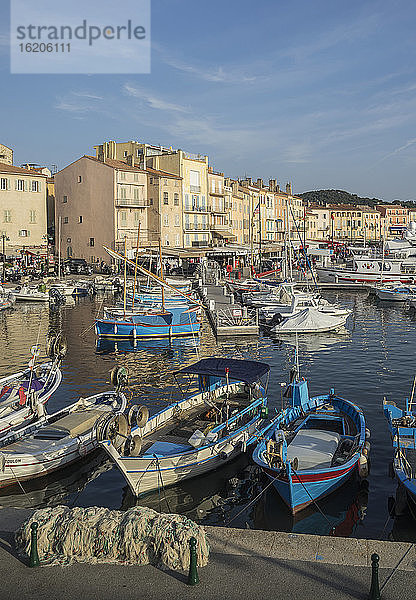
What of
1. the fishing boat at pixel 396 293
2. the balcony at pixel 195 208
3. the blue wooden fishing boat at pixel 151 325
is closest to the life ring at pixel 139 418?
the blue wooden fishing boat at pixel 151 325

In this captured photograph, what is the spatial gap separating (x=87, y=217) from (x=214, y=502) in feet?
235

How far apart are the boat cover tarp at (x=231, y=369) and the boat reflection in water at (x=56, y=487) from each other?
14.9 feet

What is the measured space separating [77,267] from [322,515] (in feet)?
229

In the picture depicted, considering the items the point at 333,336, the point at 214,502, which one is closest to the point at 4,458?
the point at 214,502

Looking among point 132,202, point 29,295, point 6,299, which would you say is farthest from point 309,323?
point 132,202

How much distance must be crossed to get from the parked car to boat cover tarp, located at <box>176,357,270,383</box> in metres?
60.4

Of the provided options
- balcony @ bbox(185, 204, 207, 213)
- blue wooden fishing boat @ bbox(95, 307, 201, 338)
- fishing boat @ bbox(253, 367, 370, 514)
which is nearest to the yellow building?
balcony @ bbox(185, 204, 207, 213)

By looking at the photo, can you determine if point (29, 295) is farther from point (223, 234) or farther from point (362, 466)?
point (362, 466)

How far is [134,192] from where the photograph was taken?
272 feet

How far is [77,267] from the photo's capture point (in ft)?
267

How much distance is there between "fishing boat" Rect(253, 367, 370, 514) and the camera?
51.0 feet

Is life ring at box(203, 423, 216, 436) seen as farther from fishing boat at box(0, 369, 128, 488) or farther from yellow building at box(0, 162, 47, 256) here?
yellow building at box(0, 162, 47, 256)

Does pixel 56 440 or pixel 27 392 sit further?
pixel 27 392

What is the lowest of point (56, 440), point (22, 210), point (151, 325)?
point (56, 440)
